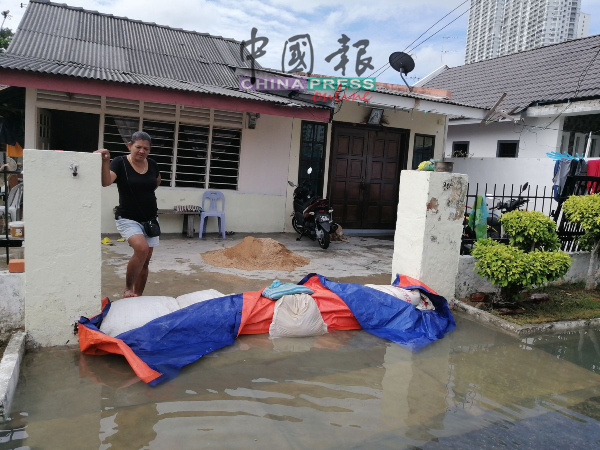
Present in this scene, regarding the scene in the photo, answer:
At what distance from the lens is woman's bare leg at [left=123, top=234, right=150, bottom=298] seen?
4223 millimetres

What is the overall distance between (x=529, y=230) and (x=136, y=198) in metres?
4.22

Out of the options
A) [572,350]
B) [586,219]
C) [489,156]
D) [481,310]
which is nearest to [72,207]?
[481,310]

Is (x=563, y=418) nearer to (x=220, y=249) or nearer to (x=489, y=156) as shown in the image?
(x=220, y=249)

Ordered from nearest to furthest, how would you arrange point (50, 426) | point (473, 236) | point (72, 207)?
point (50, 426), point (72, 207), point (473, 236)

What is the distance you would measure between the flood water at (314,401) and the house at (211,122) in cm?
495

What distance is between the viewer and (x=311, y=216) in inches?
347

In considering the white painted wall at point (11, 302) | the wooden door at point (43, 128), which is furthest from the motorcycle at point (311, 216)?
the white painted wall at point (11, 302)

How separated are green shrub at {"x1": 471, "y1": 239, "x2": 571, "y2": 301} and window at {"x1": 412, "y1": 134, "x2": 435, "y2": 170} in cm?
637

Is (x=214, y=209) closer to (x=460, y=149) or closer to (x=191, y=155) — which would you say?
(x=191, y=155)

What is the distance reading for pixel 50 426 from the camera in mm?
2658

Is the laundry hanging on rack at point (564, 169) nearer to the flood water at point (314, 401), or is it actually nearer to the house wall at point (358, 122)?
the house wall at point (358, 122)

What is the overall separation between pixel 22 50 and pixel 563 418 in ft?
32.4

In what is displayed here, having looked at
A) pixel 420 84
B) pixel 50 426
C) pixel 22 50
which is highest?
pixel 420 84

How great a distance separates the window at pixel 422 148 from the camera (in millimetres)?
11133
